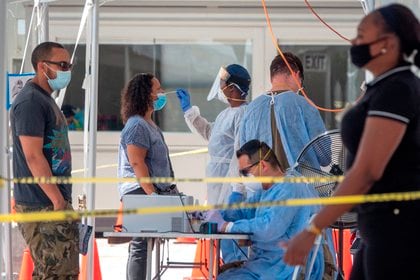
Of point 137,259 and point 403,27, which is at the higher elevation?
point 403,27

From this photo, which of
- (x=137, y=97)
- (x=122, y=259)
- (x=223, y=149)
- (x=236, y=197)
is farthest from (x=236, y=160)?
(x=122, y=259)

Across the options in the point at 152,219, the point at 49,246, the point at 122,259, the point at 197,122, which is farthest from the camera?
the point at 122,259

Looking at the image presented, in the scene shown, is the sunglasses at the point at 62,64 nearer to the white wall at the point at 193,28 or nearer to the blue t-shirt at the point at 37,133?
the blue t-shirt at the point at 37,133

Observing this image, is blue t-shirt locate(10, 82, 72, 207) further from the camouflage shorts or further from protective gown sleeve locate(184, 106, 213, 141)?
protective gown sleeve locate(184, 106, 213, 141)

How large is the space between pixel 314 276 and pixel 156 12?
224 inches

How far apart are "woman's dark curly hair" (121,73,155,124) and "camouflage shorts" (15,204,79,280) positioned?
158cm

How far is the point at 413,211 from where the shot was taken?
11.5 feet

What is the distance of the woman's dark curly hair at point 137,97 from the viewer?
698cm

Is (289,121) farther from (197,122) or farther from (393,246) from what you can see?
(393,246)

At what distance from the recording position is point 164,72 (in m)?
11.4

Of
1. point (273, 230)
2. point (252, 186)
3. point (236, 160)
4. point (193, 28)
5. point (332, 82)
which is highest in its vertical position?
point (193, 28)

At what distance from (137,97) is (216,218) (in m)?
1.62

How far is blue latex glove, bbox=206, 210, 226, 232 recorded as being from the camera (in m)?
5.62

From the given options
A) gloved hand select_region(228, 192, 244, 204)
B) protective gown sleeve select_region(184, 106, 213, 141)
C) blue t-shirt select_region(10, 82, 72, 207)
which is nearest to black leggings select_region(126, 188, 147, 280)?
gloved hand select_region(228, 192, 244, 204)
